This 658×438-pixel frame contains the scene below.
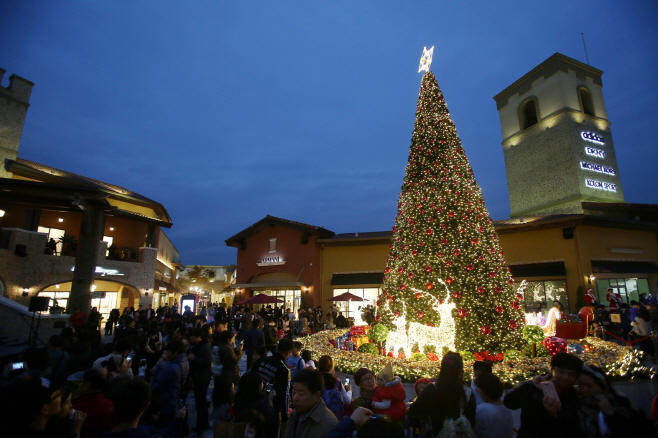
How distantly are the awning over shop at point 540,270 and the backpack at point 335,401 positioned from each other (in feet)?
59.4

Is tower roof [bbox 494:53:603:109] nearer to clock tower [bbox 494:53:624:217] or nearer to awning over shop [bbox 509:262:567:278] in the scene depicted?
clock tower [bbox 494:53:624:217]

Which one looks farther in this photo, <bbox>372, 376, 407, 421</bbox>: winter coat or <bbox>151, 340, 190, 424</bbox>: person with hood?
<bbox>151, 340, 190, 424</bbox>: person with hood

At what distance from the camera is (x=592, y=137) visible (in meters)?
32.0

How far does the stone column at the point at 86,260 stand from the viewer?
14250mm

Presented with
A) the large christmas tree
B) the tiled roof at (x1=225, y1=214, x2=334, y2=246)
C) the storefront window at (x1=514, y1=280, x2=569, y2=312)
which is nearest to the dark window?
the storefront window at (x1=514, y1=280, x2=569, y2=312)

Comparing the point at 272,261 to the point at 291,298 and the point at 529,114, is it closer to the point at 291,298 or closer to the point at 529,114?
the point at 291,298

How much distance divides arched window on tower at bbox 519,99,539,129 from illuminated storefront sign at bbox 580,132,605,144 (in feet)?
17.1

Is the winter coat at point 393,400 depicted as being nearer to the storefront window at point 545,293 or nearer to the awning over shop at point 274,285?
the storefront window at point 545,293

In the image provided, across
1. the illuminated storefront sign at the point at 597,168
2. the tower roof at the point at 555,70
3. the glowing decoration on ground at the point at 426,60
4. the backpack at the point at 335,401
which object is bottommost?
the backpack at the point at 335,401

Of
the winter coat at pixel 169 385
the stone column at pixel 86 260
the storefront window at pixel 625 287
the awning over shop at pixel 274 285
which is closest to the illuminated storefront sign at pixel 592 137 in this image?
the storefront window at pixel 625 287

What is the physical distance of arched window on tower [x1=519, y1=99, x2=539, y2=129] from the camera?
3581 centimetres

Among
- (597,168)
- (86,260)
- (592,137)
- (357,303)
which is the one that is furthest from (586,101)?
(86,260)

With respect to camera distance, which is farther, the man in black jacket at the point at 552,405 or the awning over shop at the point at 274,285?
the awning over shop at the point at 274,285

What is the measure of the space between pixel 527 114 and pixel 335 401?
4157 cm
